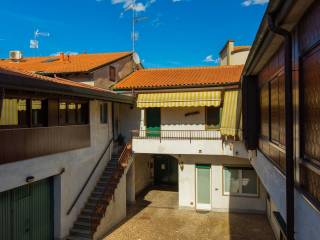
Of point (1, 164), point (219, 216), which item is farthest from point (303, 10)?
point (219, 216)

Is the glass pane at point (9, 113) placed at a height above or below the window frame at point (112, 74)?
below

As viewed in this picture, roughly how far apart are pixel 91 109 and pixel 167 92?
5.88 m

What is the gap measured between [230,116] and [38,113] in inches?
423

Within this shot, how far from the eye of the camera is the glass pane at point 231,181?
19.5 meters

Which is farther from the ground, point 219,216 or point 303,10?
point 303,10

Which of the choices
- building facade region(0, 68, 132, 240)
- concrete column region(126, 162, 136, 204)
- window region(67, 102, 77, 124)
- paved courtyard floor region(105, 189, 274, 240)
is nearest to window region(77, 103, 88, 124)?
building facade region(0, 68, 132, 240)

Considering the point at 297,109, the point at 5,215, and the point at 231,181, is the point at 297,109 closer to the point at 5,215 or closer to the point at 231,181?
the point at 5,215

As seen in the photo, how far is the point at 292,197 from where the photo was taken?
479 cm

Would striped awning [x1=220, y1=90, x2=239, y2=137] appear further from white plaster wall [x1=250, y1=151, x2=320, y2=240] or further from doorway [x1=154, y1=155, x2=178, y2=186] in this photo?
white plaster wall [x1=250, y1=151, x2=320, y2=240]

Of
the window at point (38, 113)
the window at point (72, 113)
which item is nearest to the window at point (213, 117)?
Result: the window at point (72, 113)

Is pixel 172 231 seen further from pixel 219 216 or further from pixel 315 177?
pixel 315 177

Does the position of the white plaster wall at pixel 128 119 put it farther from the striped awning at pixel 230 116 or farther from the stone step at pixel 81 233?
the stone step at pixel 81 233

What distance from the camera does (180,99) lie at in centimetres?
1947

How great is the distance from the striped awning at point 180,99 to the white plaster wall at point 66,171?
11.4ft
